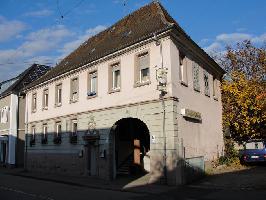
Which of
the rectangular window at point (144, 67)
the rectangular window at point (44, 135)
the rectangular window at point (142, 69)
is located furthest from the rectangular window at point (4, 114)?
the rectangular window at point (144, 67)

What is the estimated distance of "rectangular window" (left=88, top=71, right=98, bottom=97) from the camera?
74.0 ft

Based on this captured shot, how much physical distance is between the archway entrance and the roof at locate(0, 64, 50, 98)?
16.2 metres

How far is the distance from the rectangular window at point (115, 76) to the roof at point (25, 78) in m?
17.6

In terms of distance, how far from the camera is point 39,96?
29891mm

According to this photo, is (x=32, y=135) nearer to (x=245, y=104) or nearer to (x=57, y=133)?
(x=57, y=133)

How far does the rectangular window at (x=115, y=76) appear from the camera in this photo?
20.6m

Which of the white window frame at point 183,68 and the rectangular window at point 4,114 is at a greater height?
the white window frame at point 183,68

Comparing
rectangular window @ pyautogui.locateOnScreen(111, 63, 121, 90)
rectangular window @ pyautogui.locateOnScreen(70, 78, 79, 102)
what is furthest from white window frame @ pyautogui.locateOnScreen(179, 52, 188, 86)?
rectangular window @ pyautogui.locateOnScreen(70, 78, 79, 102)

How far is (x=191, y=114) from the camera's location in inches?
742

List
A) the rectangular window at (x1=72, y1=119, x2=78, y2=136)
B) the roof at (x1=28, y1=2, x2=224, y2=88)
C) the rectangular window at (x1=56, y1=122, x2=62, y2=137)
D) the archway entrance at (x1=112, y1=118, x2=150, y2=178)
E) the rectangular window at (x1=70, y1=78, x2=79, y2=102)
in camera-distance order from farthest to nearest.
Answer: the rectangular window at (x1=56, y1=122, x2=62, y2=137), the rectangular window at (x1=70, y1=78, x2=79, y2=102), the rectangular window at (x1=72, y1=119, x2=78, y2=136), the archway entrance at (x1=112, y1=118, x2=150, y2=178), the roof at (x1=28, y1=2, x2=224, y2=88)

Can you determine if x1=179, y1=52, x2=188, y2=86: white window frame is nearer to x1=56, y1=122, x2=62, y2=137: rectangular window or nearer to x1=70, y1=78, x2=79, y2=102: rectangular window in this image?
x1=70, y1=78, x2=79, y2=102: rectangular window

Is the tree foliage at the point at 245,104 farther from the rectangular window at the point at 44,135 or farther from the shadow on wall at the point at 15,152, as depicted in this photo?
the shadow on wall at the point at 15,152

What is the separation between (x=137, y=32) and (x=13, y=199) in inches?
453

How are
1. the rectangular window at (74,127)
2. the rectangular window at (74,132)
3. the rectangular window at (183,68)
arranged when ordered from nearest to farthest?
the rectangular window at (183,68) < the rectangular window at (74,132) < the rectangular window at (74,127)
